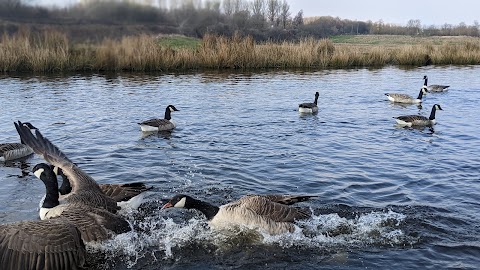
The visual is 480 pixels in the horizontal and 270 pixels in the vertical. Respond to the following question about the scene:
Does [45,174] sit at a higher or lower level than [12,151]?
higher

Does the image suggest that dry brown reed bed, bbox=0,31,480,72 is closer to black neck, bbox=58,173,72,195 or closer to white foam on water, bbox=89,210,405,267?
black neck, bbox=58,173,72,195

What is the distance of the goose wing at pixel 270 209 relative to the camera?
7.01m

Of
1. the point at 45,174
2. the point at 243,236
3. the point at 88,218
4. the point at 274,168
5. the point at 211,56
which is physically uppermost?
the point at 211,56

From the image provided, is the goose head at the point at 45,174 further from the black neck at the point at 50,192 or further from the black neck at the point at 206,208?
the black neck at the point at 206,208

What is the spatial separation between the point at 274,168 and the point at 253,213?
3801mm

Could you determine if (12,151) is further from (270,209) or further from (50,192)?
(270,209)

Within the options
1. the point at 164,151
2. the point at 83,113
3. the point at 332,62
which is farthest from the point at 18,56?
the point at 332,62

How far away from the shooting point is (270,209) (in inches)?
278

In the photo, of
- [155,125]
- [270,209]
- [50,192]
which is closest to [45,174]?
[50,192]

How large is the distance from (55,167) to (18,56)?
23.2 metres

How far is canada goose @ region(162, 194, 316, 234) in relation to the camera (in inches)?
274

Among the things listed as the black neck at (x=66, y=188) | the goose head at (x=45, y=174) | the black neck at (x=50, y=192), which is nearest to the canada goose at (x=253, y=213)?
the black neck at (x=50, y=192)

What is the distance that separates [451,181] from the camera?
9.67m

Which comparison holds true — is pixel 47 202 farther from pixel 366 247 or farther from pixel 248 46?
pixel 248 46
